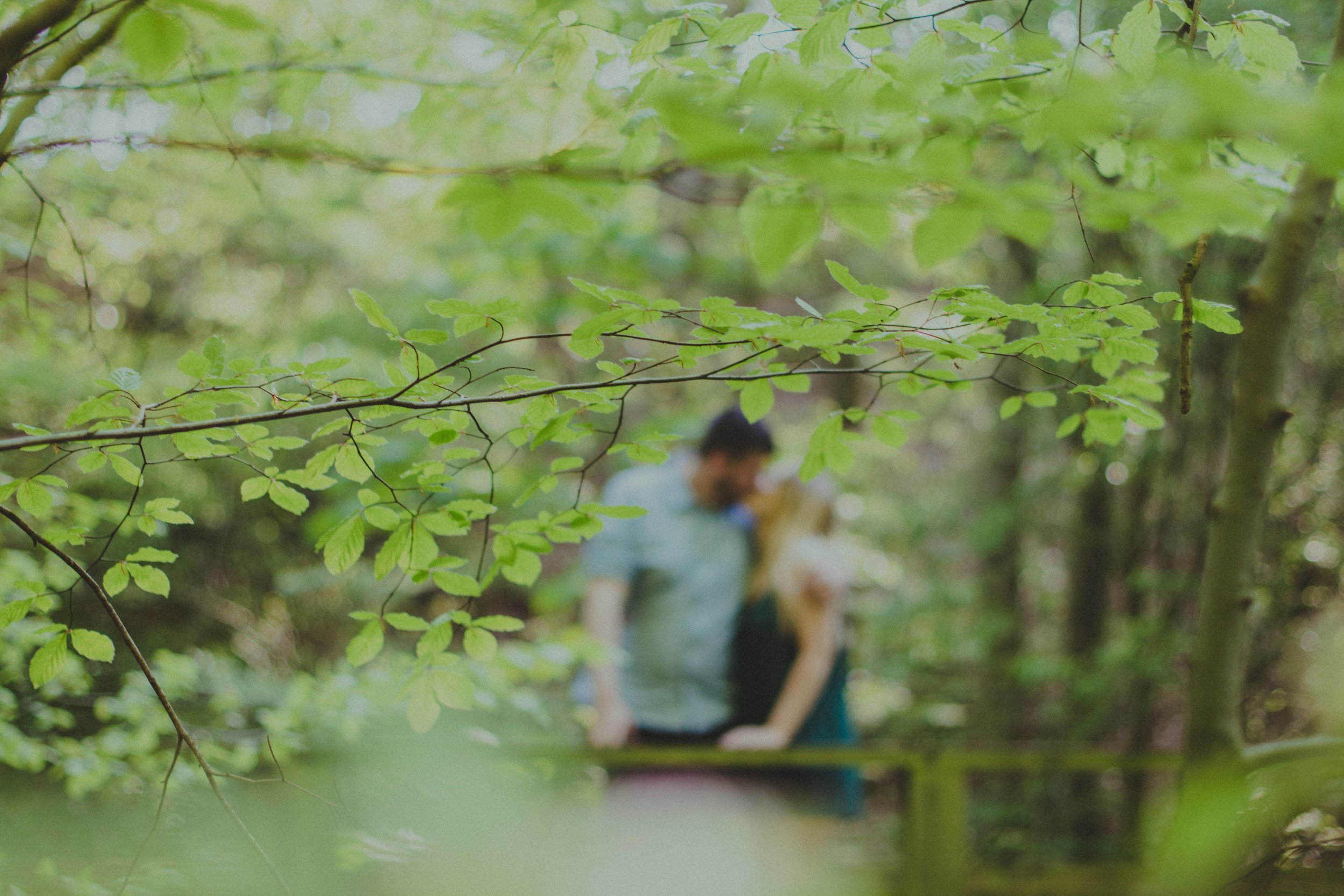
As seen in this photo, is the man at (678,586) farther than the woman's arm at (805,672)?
Yes

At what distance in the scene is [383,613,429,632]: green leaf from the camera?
3.28ft

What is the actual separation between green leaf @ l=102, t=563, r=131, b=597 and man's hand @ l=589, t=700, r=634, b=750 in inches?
64.1

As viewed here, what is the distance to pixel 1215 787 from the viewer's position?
86cm

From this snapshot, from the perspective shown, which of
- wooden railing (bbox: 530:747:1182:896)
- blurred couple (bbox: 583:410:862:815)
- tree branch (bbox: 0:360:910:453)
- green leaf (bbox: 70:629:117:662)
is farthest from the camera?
blurred couple (bbox: 583:410:862:815)

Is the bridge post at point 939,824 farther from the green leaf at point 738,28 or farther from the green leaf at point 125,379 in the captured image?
the green leaf at point 125,379

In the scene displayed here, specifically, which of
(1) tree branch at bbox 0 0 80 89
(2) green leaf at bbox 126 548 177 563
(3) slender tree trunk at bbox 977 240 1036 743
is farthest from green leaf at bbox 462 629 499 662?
(3) slender tree trunk at bbox 977 240 1036 743

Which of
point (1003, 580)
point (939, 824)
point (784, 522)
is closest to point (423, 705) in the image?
point (939, 824)

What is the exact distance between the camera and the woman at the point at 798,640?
2.44m

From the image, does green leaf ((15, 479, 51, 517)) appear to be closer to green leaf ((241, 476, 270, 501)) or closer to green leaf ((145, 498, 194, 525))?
green leaf ((145, 498, 194, 525))

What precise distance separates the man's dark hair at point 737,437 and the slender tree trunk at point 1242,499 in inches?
56.3

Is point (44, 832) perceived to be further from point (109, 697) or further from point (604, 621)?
point (604, 621)

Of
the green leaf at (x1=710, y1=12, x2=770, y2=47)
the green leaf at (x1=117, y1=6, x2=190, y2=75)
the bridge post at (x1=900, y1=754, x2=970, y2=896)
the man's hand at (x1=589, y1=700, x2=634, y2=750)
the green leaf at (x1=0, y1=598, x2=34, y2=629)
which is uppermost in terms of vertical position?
the green leaf at (x1=710, y1=12, x2=770, y2=47)

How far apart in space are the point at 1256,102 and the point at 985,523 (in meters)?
4.12

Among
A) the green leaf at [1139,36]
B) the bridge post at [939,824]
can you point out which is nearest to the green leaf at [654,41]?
the green leaf at [1139,36]
